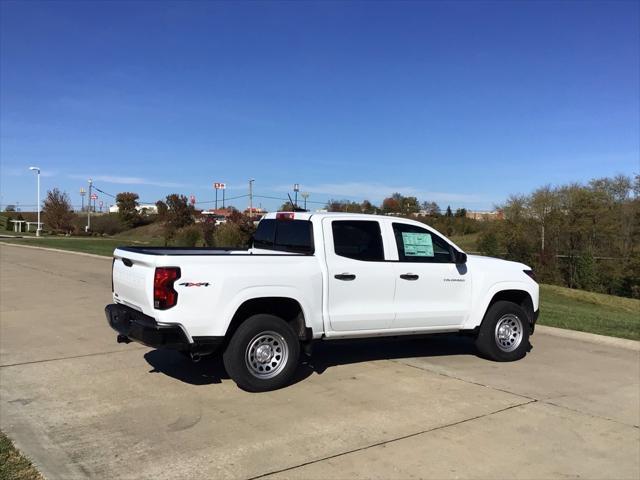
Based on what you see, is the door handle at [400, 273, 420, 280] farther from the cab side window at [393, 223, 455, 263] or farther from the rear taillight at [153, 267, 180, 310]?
the rear taillight at [153, 267, 180, 310]

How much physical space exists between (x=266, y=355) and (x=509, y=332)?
3.54 m

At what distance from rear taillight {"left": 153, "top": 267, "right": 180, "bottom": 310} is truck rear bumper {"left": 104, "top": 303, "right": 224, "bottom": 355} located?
0.22 m

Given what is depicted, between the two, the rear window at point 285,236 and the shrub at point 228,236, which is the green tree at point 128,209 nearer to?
the shrub at point 228,236

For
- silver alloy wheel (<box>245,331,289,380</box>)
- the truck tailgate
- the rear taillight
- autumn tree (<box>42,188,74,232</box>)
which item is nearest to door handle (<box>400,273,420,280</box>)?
silver alloy wheel (<box>245,331,289,380</box>)

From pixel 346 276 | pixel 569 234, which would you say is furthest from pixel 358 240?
pixel 569 234

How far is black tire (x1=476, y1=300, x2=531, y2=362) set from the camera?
297 inches

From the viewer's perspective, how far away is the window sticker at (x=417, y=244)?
23.3 feet

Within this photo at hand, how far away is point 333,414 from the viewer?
5363 mm

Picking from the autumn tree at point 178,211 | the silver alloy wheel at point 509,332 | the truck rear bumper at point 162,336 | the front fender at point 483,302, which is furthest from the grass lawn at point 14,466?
the autumn tree at point 178,211

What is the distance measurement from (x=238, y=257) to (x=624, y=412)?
4.17 metres

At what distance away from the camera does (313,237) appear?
21.5ft

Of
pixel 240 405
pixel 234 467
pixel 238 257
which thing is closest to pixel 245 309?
pixel 238 257

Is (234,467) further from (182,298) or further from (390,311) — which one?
(390,311)

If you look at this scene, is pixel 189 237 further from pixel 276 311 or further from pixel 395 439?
pixel 395 439
